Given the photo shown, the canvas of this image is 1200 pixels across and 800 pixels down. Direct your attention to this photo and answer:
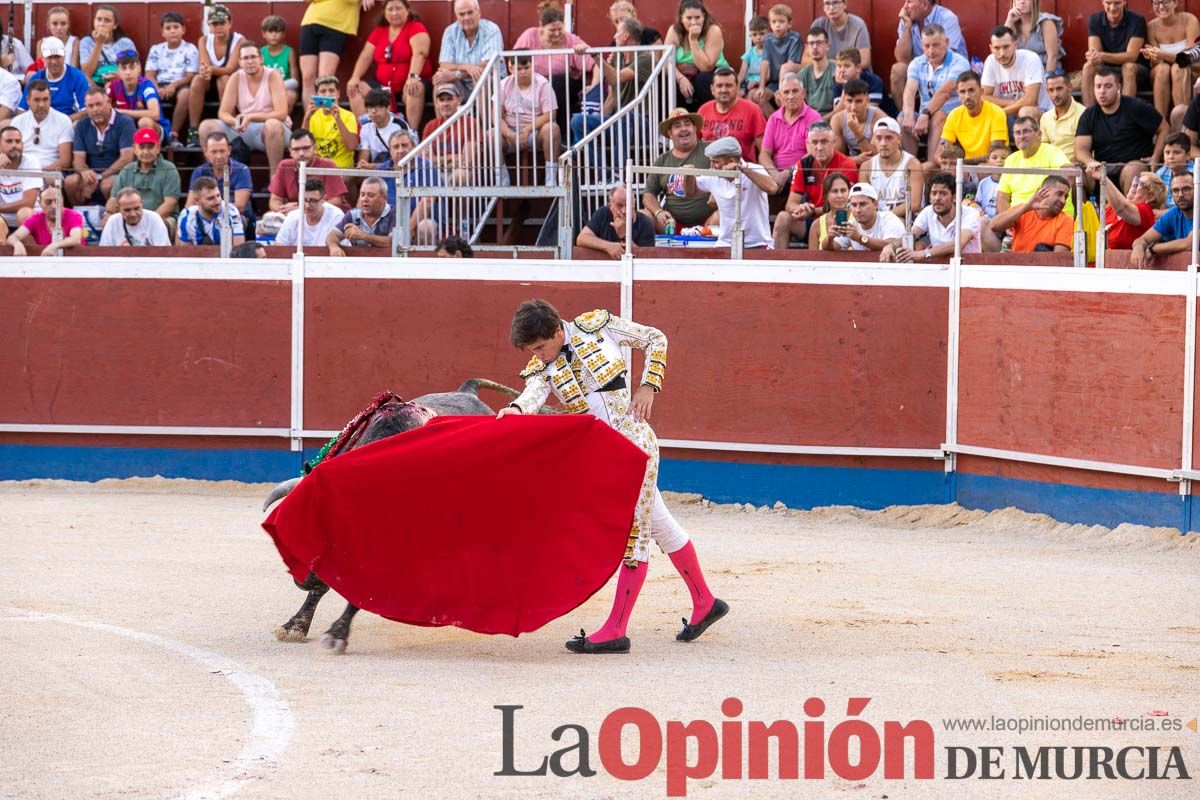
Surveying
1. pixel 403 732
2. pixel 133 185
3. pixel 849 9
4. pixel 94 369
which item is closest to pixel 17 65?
pixel 133 185

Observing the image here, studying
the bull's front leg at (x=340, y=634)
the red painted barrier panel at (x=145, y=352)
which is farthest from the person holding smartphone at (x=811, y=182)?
the bull's front leg at (x=340, y=634)

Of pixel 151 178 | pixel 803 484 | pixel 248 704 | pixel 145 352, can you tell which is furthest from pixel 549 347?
pixel 151 178

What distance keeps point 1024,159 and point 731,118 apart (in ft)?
6.86

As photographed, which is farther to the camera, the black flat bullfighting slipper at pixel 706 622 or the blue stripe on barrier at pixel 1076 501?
the blue stripe on barrier at pixel 1076 501

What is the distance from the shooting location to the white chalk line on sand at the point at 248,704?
14.4 feet

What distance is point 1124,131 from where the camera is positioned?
10.1 m

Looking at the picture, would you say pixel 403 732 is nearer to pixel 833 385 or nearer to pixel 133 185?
pixel 833 385

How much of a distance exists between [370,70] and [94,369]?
3671mm

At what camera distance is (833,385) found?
9648 millimetres

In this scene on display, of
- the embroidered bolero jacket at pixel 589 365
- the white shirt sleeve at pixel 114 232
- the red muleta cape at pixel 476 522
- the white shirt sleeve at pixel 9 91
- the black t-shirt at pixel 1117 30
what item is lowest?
the red muleta cape at pixel 476 522

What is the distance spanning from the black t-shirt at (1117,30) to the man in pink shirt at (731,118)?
2.20 metres

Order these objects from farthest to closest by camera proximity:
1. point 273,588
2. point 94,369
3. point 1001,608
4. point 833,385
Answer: point 94,369 → point 833,385 → point 273,588 → point 1001,608

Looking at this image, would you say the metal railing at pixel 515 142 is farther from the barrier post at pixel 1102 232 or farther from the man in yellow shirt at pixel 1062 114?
the barrier post at pixel 1102 232

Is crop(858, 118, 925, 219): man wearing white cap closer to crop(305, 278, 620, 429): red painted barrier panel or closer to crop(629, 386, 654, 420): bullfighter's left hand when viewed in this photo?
crop(305, 278, 620, 429): red painted barrier panel
